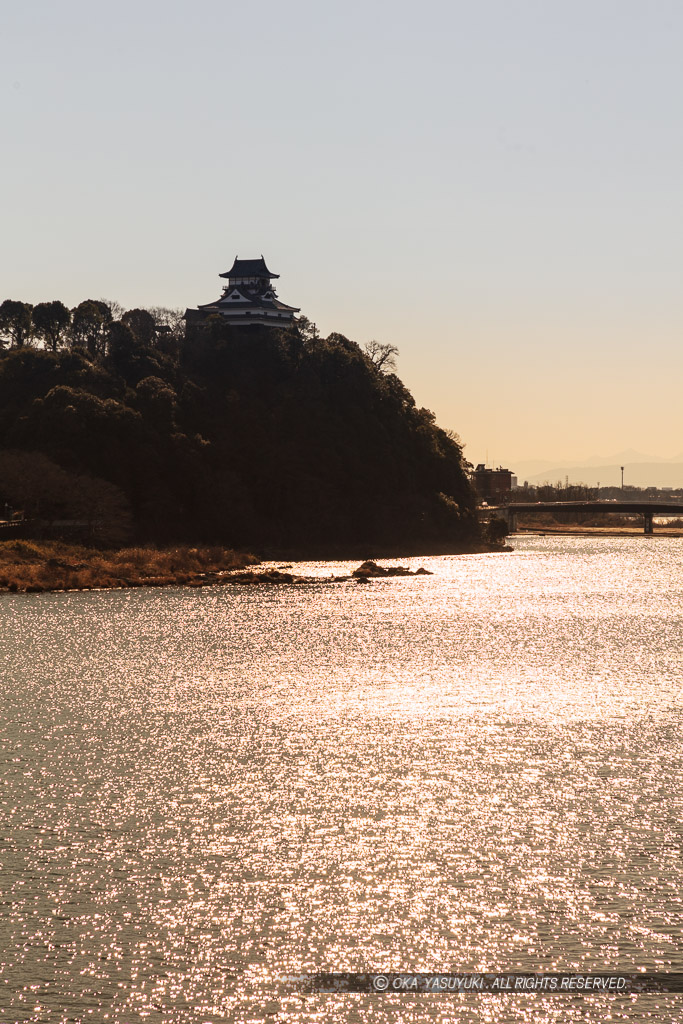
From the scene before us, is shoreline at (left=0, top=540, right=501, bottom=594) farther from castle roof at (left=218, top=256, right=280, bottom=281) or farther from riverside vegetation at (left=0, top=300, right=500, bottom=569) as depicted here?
castle roof at (left=218, top=256, right=280, bottom=281)

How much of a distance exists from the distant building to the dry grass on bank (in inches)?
2859

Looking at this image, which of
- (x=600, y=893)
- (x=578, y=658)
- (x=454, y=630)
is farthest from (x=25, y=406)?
(x=600, y=893)

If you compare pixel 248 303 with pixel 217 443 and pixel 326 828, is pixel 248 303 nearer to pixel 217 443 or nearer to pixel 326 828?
pixel 217 443

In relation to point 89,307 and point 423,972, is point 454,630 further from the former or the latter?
point 89,307

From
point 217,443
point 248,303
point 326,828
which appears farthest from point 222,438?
point 326,828

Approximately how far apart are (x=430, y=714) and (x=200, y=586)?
205 ft

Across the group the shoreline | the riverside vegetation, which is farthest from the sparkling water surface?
the riverside vegetation

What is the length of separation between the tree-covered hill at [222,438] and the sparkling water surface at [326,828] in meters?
69.6

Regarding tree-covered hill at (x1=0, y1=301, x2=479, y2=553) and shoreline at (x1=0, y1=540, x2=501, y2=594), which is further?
tree-covered hill at (x1=0, y1=301, x2=479, y2=553)

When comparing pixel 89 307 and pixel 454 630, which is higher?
pixel 89 307

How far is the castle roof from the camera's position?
184250 mm

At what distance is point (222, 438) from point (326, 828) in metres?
125

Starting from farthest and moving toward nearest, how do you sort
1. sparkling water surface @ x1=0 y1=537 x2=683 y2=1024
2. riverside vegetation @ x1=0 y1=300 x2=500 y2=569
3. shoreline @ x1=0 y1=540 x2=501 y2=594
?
1. riverside vegetation @ x1=0 y1=300 x2=500 y2=569
2. shoreline @ x1=0 y1=540 x2=501 y2=594
3. sparkling water surface @ x1=0 y1=537 x2=683 y2=1024

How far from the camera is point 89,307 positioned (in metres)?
166
